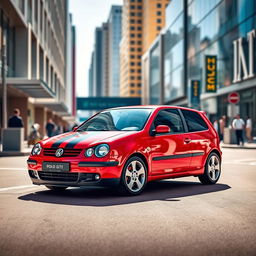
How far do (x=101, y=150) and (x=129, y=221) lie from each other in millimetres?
1937

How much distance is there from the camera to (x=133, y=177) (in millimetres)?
7844

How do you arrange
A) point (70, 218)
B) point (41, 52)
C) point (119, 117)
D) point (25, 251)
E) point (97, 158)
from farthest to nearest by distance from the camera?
point (41, 52), point (119, 117), point (97, 158), point (70, 218), point (25, 251)

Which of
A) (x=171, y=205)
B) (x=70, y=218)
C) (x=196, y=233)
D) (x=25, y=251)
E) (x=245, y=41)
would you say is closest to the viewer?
(x=25, y=251)

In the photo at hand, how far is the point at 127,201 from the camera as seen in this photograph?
7.32 meters

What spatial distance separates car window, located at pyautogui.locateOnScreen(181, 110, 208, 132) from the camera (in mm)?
9461

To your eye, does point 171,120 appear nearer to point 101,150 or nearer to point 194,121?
point 194,121

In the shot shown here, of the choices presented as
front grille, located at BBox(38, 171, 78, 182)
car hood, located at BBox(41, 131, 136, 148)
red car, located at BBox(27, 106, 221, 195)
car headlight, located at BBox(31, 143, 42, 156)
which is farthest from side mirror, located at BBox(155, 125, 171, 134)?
car headlight, located at BBox(31, 143, 42, 156)

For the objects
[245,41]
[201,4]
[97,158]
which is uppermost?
[201,4]

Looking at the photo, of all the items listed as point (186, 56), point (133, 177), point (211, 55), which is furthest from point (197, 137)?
point (186, 56)

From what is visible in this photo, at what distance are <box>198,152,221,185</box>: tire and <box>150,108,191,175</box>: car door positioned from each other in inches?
26.7

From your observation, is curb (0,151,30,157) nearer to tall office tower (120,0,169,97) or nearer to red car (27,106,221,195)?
red car (27,106,221,195)

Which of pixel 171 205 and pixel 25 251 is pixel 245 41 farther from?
pixel 25 251

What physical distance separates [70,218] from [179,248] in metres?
1.82

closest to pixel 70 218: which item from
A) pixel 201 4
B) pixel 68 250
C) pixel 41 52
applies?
pixel 68 250
